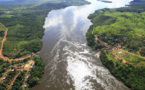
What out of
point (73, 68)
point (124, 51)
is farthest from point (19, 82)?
point (124, 51)

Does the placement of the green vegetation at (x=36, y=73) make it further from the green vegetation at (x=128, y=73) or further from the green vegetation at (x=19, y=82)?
the green vegetation at (x=128, y=73)

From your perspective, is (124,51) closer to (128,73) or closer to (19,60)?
(128,73)

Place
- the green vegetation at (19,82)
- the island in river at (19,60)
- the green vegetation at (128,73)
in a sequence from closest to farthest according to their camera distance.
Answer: the green vegetation at (19,82), the green vegetation at (128,73), the island in river at (19,60)

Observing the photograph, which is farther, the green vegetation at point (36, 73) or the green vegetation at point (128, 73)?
the green vegetation at point (36, 73)

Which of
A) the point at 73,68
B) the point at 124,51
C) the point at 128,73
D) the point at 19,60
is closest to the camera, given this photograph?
the point at 128,73

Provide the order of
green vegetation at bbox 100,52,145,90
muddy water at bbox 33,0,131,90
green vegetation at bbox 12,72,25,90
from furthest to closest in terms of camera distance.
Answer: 1. muddy water at bbox 33,0,131,90
2. green vegetation at bbox 100,52,145,90
3. green vegetation at bbox 12,72,25,90

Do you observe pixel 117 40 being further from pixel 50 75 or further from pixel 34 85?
pixel 34 85

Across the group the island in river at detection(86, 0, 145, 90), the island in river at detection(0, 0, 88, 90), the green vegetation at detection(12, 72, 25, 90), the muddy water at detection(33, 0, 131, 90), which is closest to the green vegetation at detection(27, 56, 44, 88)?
the island in river at detection(0, 0, 88, 90)

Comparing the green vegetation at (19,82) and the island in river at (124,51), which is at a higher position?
the island in river at (124,51)

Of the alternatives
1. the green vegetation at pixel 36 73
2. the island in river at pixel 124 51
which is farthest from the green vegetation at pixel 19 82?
the island in river at pixel 124 51

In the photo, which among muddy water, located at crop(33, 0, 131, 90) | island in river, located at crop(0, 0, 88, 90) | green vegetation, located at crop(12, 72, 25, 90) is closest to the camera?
green vegetation, located at crop(12, 72, 25, 90)

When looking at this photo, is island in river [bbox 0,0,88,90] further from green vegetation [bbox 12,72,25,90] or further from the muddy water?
the muddy water

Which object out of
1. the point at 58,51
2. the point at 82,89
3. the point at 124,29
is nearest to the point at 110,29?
the point at 124,29
